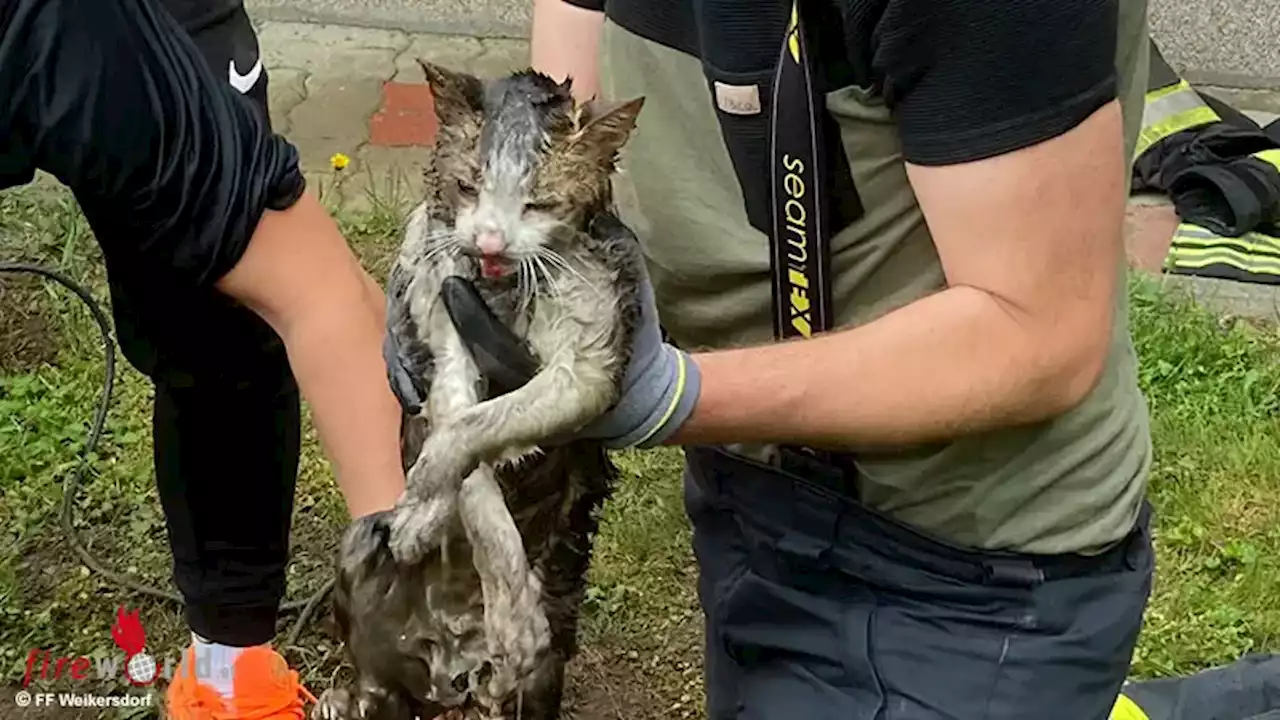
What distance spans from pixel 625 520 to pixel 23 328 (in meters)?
1.68

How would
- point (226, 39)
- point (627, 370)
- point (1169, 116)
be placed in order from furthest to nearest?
point (1169, 116), point (226, 39), point (627, 370)

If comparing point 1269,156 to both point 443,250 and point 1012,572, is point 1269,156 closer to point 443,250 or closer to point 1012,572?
point 1012,572

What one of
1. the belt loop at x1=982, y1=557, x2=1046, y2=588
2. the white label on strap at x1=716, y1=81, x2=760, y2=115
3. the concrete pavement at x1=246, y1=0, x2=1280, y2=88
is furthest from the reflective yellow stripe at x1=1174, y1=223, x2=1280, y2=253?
the white label on strap at x1=716, y1=81, x2=760, y2=115

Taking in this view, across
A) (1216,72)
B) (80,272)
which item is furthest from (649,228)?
(1216,72)

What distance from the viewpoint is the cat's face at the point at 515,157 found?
1.56 metres

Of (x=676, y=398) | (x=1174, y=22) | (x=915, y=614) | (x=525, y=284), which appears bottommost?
(x=1174, y=22)

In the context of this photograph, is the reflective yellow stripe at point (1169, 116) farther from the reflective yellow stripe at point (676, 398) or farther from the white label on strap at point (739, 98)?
the reflective yellow stripe at point (676, 398)

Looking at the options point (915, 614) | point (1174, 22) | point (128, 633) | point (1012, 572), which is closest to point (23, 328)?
point (128, 633)

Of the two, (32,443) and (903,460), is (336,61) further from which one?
(903,460)

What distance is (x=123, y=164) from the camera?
209 cm

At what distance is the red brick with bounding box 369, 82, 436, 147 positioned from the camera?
5.30 metres

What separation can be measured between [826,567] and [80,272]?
282cm

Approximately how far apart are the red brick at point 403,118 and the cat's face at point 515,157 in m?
3.62

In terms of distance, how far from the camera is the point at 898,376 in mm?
1977
